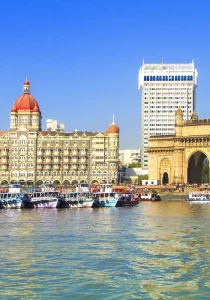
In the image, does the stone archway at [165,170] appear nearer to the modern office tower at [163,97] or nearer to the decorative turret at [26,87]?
the decorative turret at [26,87]

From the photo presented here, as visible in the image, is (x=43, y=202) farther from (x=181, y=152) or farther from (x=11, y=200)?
(x=181, y=152)

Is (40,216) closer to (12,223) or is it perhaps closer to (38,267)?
(12,223)

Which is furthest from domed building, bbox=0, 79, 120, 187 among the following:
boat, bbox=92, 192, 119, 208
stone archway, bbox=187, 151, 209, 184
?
boat, bbox=92, 192, 119, 208

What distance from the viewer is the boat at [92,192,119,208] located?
86.1 m

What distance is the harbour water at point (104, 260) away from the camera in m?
29.3

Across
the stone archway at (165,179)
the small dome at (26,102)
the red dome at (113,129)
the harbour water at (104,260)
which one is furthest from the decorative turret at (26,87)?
the harbour water at (104,260)

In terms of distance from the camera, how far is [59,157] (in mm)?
147875

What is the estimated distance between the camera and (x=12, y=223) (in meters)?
58.2

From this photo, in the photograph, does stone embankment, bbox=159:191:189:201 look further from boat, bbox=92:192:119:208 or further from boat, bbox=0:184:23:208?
boat, bbox=0:184:23:208

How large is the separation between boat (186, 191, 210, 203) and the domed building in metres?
46.1

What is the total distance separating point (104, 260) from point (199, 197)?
65.2 m

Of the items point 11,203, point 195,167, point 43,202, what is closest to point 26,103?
point 195,167

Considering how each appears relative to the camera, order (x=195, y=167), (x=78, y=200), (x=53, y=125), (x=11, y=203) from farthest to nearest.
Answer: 1. (x=53, y=125)
2. (x=195, y=167)
3. (x=78, y=200)
4. (x=11, y=203)

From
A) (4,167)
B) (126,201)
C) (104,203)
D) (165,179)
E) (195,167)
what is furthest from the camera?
(4,167)
